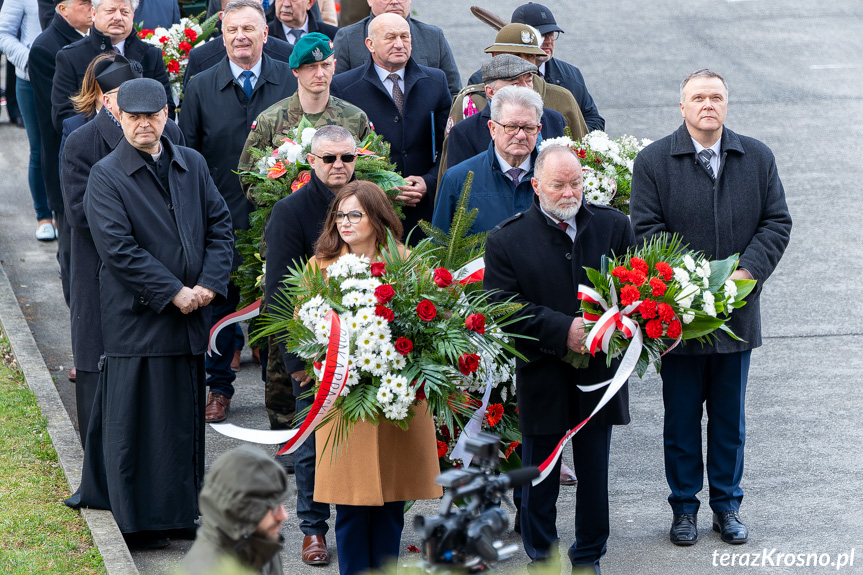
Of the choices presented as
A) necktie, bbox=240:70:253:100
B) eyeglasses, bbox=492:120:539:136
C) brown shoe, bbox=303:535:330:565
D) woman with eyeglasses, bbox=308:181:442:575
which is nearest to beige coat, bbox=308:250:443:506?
woman with eyeglasses, bbox=308:181:442:575

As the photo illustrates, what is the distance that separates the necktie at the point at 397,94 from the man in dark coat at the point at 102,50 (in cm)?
176

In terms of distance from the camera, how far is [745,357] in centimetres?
660

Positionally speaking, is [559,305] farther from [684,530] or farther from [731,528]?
[731,528]

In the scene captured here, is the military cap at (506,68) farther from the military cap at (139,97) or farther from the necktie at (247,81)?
the military cap at (139,97)

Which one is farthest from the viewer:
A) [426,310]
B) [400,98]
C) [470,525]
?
[400,98]

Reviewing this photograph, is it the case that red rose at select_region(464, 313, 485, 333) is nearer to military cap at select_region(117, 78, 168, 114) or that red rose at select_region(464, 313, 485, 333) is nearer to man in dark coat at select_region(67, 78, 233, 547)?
man in dark coat at select_region(67, 78, 233, 547)

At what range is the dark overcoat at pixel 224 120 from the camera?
27.3ft

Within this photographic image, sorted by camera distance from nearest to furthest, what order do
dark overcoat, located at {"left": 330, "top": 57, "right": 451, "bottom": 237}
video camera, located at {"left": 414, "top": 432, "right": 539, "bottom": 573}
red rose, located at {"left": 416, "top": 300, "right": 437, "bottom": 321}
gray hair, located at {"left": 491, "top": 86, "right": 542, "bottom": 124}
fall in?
video camera, located at {"left": 414, "top": 432, "right": 539, "bottom": 573} < red rose, located at {"left": 416, "top": 300, "right": 437, "bottom": 321} < gray hair, located at {"left": 491, "top": 86, "right": 542, "bottom": 124} < dark overcoat, located at {"left": 330, "top": 57, "right": 451, "bottom": 237}

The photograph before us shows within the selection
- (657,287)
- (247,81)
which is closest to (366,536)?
(657,287)

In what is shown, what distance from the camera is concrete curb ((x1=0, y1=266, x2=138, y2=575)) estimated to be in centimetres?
617

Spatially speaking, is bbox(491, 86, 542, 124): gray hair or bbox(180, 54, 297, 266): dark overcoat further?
bbox(180, 54, 297, 266): dark overcoat

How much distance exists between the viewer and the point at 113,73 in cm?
691

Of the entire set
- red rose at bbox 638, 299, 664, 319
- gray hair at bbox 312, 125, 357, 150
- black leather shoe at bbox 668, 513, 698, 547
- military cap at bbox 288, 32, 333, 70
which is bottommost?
black leather shoe at bbox 668, 513, 698, 547

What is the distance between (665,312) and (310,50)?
117 inches
